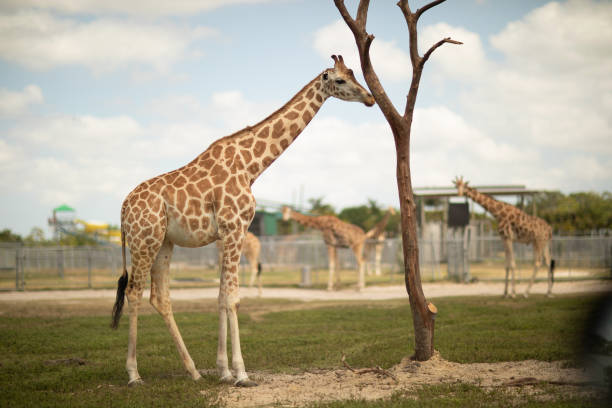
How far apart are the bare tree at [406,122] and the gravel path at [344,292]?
1190 cm

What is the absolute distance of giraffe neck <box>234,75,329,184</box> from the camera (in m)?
8.50

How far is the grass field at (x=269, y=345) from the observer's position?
22.5 feet

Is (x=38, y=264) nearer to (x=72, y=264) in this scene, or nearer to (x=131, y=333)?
(x=72, y=264)

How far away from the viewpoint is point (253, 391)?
23.6 feet

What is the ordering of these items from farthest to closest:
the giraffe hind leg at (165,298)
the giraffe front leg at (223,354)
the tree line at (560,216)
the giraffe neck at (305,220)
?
the tree line at (560,216)
the giraffe neck at (305,220)
the giraffe hind leg at (165,298)
the giraffe front leg at (223,354)

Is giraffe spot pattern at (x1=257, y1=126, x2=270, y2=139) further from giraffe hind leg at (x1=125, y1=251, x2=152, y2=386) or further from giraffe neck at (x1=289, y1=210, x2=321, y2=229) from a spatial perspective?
giraffe neck at (x1=289, y1=210, x2=321, y2=229)

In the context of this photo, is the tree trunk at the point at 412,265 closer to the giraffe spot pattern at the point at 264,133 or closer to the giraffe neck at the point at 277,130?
the giraffe neck at the point at 277,130

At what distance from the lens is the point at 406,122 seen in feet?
27.7

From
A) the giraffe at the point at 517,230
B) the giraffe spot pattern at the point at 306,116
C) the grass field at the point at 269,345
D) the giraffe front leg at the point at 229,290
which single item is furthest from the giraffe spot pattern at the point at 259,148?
the giraffe at the point at 517,230

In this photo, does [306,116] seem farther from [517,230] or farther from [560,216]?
[560,216]

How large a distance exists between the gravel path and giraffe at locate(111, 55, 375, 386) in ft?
40.2

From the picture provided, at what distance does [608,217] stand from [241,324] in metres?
50.7

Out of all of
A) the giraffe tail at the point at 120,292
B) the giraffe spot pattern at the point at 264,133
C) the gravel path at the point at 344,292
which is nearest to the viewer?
the giraffe tail at the point at 120,292

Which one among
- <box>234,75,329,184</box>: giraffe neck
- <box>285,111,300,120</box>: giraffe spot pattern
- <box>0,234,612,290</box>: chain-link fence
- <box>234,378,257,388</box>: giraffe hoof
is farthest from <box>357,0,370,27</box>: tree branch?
<box>0,234,612,290</box>: chain-link fence
